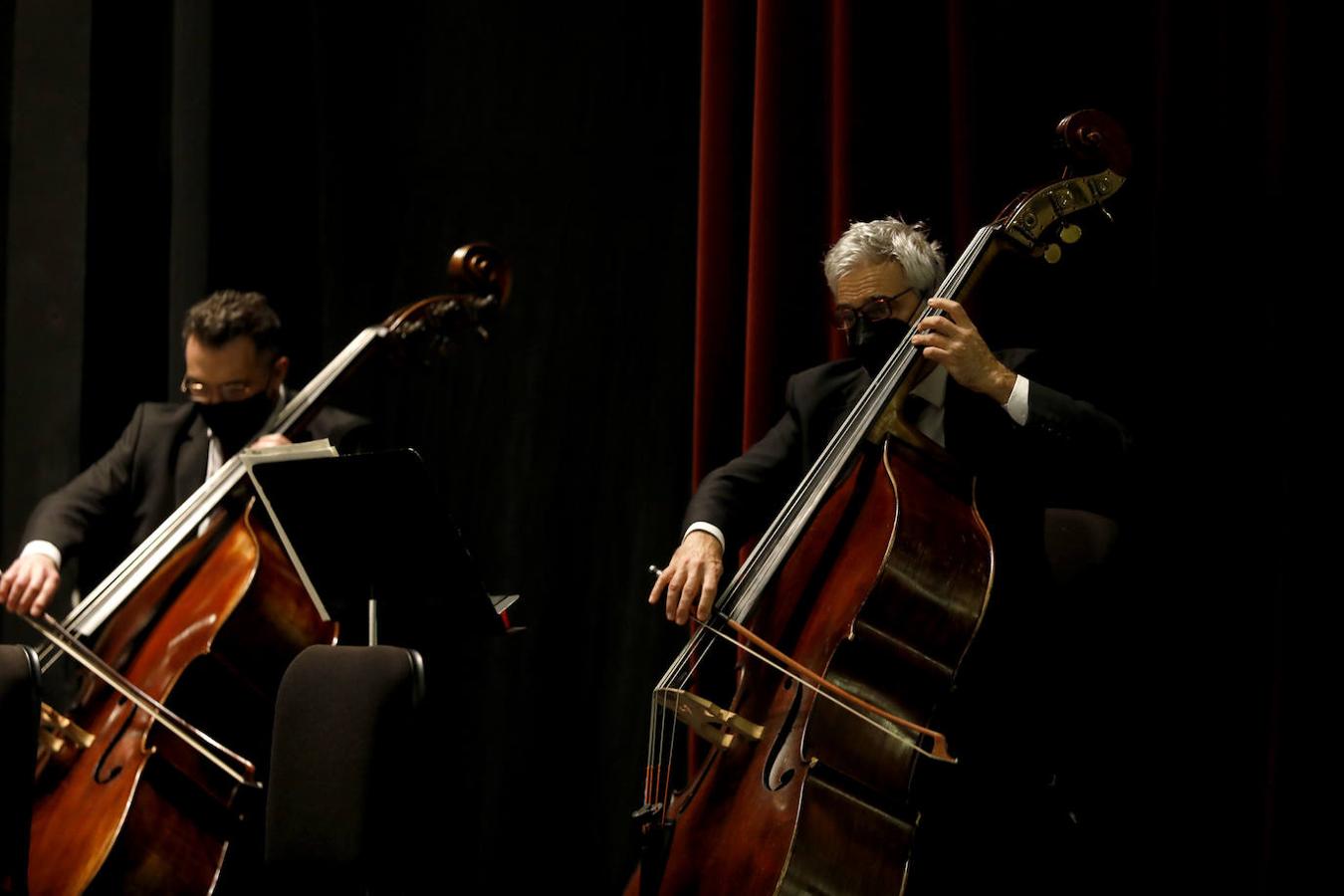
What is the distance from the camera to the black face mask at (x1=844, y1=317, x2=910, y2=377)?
204 cm

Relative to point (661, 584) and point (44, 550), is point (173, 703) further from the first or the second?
point (661, 584)

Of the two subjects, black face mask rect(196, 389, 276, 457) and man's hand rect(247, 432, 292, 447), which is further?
black face mask rect(196, 389, 276, 457)

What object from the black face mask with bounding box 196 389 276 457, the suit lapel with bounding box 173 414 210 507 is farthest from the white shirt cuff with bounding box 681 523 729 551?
the suit lapel with bounding box 173 414 210 507

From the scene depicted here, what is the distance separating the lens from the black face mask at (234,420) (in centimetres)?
261

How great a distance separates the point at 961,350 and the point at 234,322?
151 cm

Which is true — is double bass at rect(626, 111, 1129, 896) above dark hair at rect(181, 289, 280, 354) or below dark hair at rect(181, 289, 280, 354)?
below

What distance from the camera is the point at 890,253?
209cm

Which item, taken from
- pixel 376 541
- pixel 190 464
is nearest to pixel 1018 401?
pixel 376 541

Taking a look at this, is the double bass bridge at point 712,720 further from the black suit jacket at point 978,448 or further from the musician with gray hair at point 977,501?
the black suit jacket at point 978,448

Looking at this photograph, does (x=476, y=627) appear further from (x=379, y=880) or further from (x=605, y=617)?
(x=605, y=617)

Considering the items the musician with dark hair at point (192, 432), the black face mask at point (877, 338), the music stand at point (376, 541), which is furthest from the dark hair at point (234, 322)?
the black face mask at point (877, 338)

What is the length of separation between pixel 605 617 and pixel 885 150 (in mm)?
1178

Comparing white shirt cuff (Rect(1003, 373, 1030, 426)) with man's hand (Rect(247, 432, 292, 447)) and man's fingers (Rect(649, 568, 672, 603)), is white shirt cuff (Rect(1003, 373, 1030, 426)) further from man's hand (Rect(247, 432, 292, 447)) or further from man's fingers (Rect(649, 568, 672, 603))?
man's hand (Rect(247, 432, 292, 447))

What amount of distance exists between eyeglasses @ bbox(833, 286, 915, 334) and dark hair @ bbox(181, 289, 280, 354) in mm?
1239
